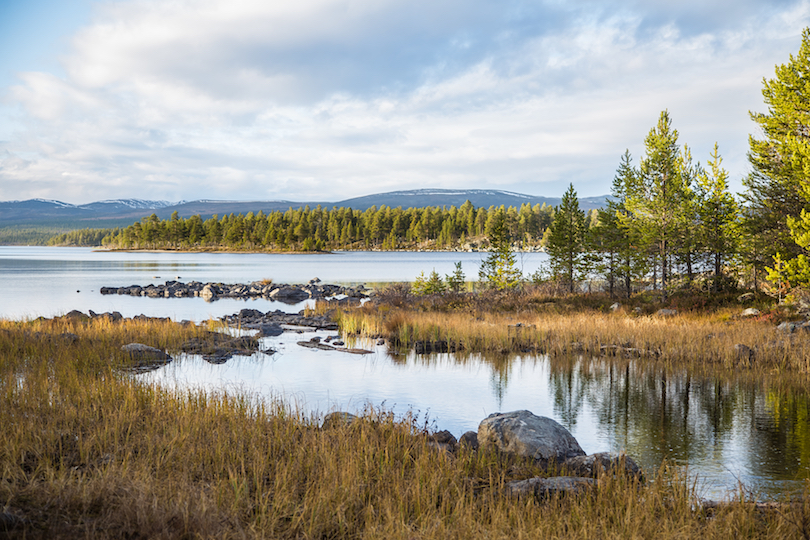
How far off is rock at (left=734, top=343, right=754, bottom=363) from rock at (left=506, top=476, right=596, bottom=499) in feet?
41.7

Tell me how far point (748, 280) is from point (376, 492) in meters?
29.7

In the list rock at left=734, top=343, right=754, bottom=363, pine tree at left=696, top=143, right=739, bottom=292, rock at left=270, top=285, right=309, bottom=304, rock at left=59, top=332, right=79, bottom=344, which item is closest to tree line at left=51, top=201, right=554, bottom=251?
rock at left=270, top=285, right=309, bottom=304

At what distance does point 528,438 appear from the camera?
855 cm

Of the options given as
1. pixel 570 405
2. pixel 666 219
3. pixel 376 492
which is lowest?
pixel 570 405

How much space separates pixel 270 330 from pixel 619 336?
46.4 feet

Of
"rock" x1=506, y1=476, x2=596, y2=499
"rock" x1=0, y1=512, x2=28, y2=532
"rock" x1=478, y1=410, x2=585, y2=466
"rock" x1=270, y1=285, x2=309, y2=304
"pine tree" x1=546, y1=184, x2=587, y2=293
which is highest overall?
"pine tree" x1=546, y1=184, x2=587, y2=293

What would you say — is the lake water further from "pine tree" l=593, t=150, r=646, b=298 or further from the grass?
"pine tree" l=593, t=150, r=646, b=298

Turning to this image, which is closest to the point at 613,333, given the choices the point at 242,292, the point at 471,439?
the point at 471,439

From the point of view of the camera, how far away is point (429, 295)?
107ft

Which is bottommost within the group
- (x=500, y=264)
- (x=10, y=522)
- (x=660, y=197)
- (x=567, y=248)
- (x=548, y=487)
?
(x=548, y=487)

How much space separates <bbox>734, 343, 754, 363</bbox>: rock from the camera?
54.4 ft

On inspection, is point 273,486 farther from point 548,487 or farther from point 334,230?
point 334,230

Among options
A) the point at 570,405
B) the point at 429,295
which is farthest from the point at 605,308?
the point at 570,405

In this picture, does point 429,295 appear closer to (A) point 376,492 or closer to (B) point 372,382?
(B) point 372,382
